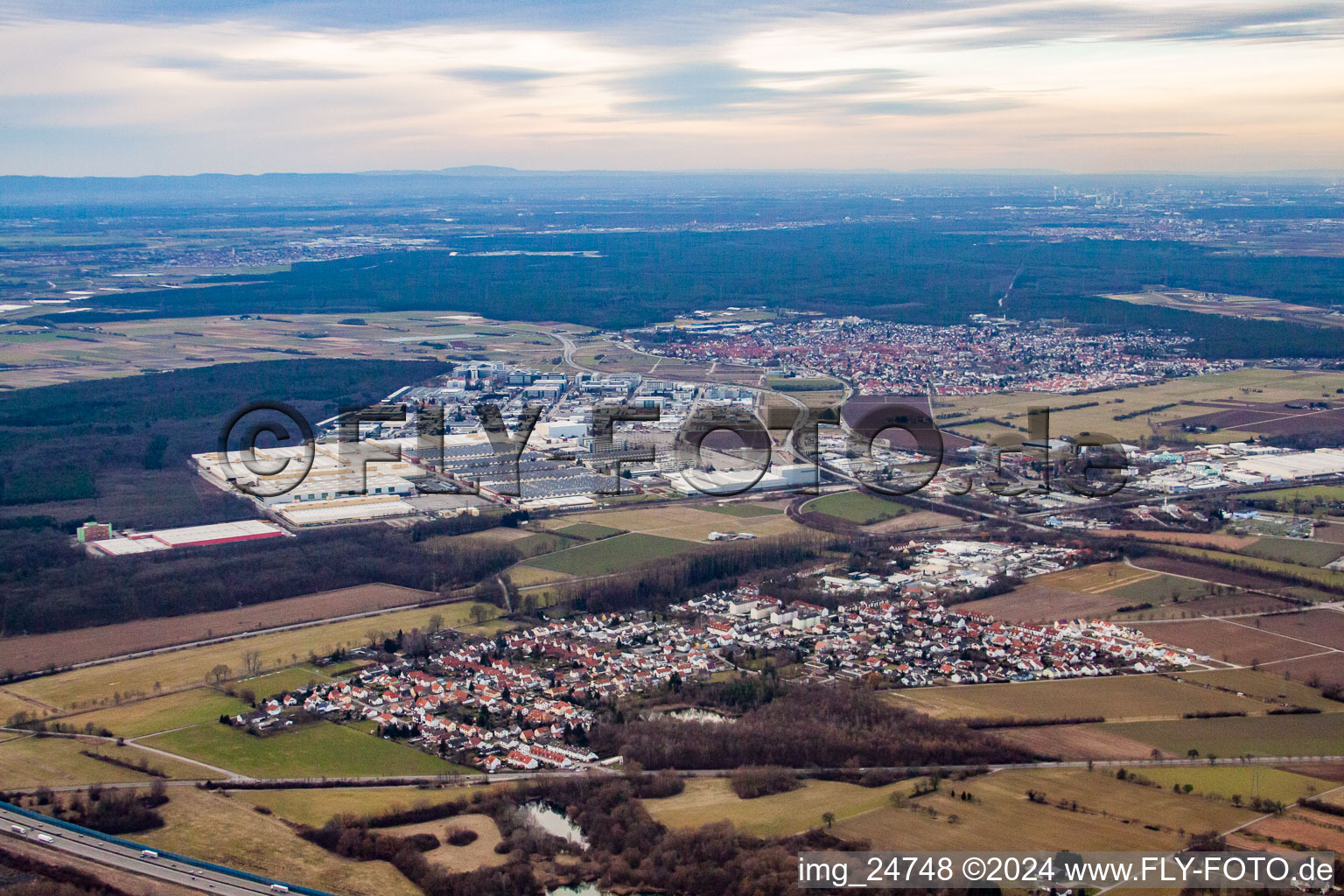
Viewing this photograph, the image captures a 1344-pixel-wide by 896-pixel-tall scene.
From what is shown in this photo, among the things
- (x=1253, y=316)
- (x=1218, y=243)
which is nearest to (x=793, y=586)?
(x=1253, y=316)

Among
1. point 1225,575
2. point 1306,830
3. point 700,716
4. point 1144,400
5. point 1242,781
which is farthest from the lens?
point 1144,400

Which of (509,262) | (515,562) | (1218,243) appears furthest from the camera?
(1218,243)

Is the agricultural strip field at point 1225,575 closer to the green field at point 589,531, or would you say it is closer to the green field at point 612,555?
the green field at point 612,555

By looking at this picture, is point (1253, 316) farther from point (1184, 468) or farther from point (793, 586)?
point (793, 586)

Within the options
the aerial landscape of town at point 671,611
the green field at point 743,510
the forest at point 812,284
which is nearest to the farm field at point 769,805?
the aerial landscape of town at point 671,611

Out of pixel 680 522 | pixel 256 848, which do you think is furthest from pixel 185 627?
pixel 680 522

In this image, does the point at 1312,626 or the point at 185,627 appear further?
the point at 185,627

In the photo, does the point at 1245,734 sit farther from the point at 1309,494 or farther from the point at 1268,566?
the point at 1309,494
